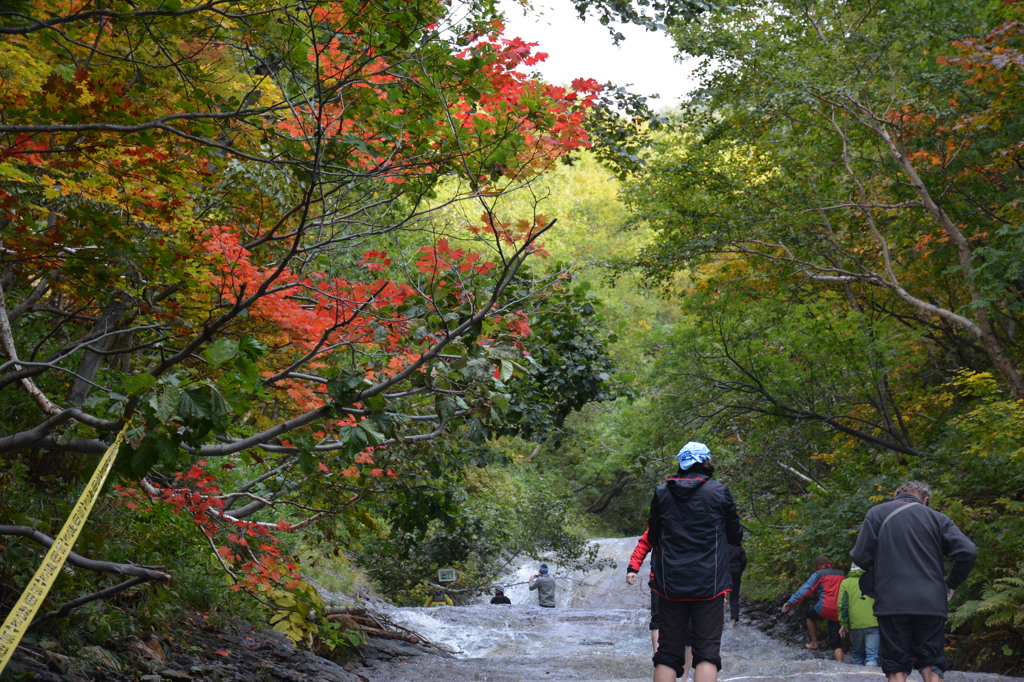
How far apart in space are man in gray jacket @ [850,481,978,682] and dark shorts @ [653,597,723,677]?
1.29 meters

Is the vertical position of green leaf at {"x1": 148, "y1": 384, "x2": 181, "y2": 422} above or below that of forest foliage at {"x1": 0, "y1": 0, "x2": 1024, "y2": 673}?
below

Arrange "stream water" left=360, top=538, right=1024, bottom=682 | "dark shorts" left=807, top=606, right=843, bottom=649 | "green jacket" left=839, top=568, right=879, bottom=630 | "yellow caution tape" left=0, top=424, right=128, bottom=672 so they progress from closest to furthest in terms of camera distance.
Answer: "yellow caution tape" left=0, top=424, right=128, bottom=672 < "stream water" left=360, top=538, right=1024, bottom=682 < "green jacket" left=839, top=568, right=879, bottom=630 < "dark shorts" left=807, top=606, right=843, bottom=649

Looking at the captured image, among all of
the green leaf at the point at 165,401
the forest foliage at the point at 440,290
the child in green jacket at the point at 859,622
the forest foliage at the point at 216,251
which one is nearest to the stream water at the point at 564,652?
the child in green jacket at the point at 859,622

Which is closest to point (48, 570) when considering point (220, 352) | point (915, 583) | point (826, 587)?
point (220, 352)

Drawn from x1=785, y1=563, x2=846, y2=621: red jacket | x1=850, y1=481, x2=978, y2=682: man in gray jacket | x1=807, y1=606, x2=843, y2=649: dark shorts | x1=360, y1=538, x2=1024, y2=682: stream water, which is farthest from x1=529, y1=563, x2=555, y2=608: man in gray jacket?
x1=850, y1=481, x2=978, y2=682: man in gray jacket

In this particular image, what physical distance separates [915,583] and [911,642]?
1.35ft

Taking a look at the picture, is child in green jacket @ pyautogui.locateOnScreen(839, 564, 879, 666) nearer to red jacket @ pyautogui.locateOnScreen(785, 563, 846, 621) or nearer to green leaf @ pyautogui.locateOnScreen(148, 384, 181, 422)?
red jacket @ pyautogui.locateOnScreen(785, 563, 846, 621)

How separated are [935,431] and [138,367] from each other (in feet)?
40.9

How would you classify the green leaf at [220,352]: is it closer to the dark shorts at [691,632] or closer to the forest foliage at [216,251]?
the forest foliage at [216,251]

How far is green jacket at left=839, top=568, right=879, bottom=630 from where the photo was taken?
29.6ft

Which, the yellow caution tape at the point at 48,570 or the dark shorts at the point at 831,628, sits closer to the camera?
the yellow caution tape at the point at 48,570

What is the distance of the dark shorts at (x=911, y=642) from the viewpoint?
5676 mm

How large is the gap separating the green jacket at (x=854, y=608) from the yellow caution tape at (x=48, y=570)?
8019mm

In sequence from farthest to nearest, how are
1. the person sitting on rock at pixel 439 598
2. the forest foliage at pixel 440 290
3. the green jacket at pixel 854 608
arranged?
the person sitting on rock at pixel 439 598, the green jacket at pixel 854 608, the forest foliage at pixel 440 290
